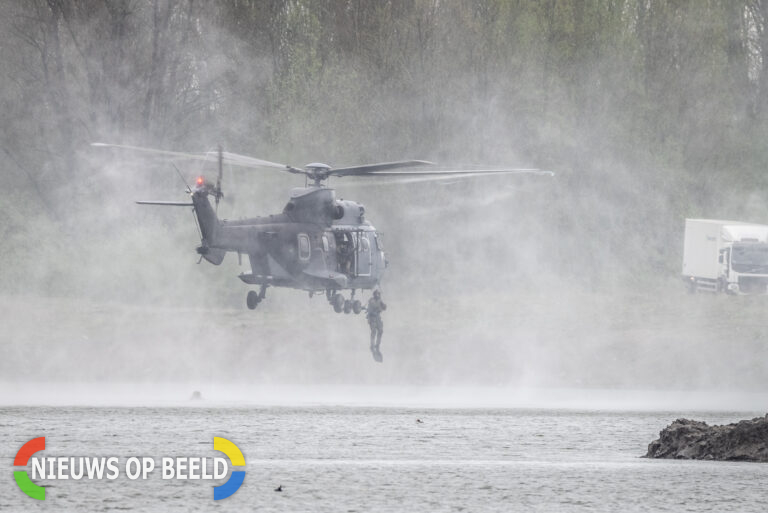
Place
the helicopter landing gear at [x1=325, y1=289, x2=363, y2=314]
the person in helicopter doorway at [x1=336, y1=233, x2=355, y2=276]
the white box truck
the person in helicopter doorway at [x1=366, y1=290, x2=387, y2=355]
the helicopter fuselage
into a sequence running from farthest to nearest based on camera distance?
the white box truck
the person in helicopter doorway at [x1=366, y1=290, x2=387, y2=355]
the person in helicopter doorway at [x1=336, y1=233, x2=355, y2=276]
the helicopter landing gear at [x1=325, y1=289, x2=363, y2=314]
the helicopter fuselage

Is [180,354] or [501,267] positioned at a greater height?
[501,267]

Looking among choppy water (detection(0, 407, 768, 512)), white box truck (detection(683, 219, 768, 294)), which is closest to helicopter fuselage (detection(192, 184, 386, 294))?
choppy water (detection(0, 407, 768, 512))

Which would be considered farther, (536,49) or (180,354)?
(536,49)

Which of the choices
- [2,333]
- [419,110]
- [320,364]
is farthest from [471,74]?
[2,333]

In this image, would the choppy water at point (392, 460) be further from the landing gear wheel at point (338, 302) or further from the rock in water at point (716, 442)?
the landing gear wheel at point (338, 302)

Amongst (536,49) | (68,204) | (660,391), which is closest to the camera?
(660,391)

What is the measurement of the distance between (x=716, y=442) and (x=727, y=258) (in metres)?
33.8

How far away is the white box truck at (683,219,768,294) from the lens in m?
58.8

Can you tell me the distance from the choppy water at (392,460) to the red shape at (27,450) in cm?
19

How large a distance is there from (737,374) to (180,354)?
16.7 m

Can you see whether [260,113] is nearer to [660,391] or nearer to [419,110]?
[419,110]

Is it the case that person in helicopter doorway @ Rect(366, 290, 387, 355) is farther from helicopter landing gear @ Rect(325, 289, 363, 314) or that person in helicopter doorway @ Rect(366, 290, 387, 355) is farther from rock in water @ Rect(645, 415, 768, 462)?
rock in water @ Rect(645, 415, 768, 462)

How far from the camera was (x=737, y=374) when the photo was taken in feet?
154

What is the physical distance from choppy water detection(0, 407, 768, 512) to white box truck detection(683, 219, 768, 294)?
22068 millimetres
